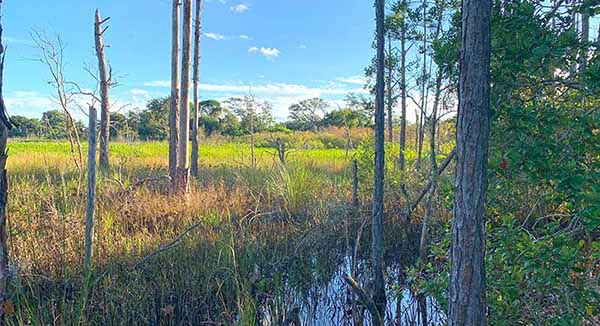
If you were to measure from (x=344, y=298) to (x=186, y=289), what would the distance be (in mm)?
1466

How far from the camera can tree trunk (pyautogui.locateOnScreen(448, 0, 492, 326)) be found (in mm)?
1466

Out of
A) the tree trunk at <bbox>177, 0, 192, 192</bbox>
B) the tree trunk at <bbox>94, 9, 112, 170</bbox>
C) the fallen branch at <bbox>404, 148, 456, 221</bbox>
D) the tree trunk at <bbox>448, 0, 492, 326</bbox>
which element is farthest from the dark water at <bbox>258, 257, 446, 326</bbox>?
the tree trunk at <bbox>94, 9, 112, 170</bbox>

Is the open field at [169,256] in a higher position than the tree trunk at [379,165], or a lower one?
lower

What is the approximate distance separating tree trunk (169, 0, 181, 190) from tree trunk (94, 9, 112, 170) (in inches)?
60.3

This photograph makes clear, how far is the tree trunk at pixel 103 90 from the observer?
8.58 m

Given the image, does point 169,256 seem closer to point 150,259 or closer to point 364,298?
point 150,259

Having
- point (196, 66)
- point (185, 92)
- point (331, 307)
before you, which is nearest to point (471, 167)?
point (331, 307)

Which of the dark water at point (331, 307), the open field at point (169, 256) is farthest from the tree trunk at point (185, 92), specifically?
the dark water at point (331, 307)

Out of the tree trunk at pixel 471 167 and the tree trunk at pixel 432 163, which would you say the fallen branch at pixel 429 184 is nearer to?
the tree trunk at pixel 432 163

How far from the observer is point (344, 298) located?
3.79m

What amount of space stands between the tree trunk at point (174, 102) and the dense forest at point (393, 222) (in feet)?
0.10

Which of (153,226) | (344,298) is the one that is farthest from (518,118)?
(153,226)

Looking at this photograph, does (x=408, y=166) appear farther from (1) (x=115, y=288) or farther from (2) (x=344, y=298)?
(1) (x=115, y=288)

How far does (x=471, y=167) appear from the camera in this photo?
150 centimetres
